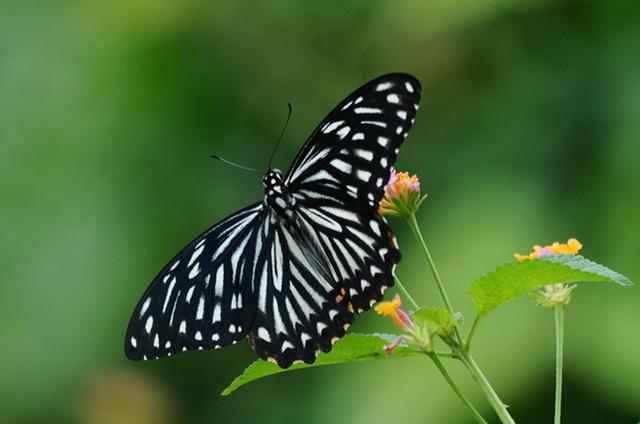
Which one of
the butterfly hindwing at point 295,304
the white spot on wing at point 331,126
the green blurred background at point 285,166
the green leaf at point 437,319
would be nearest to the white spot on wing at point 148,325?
the butterfly hindwing at point 295,304

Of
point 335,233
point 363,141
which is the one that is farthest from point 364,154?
point 335,233

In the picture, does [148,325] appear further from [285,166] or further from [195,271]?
[285,166]

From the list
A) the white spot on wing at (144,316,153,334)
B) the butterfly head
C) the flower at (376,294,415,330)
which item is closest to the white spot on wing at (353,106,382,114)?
the butterfly head

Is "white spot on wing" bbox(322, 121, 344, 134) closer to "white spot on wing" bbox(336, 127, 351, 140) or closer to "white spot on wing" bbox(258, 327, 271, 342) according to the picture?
"white spot on wing" bbox(336, 127, 351, 140)

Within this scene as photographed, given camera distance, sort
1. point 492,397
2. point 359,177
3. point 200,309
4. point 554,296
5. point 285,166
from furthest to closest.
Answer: point 285,166, point 200,309, point 359,177, point 554,296, point 492,397

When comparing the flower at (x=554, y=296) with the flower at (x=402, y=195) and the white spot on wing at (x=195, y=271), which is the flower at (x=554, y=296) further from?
the white spot on wing at (x=195, y=271)

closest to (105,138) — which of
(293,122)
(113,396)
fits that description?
(293,122)
